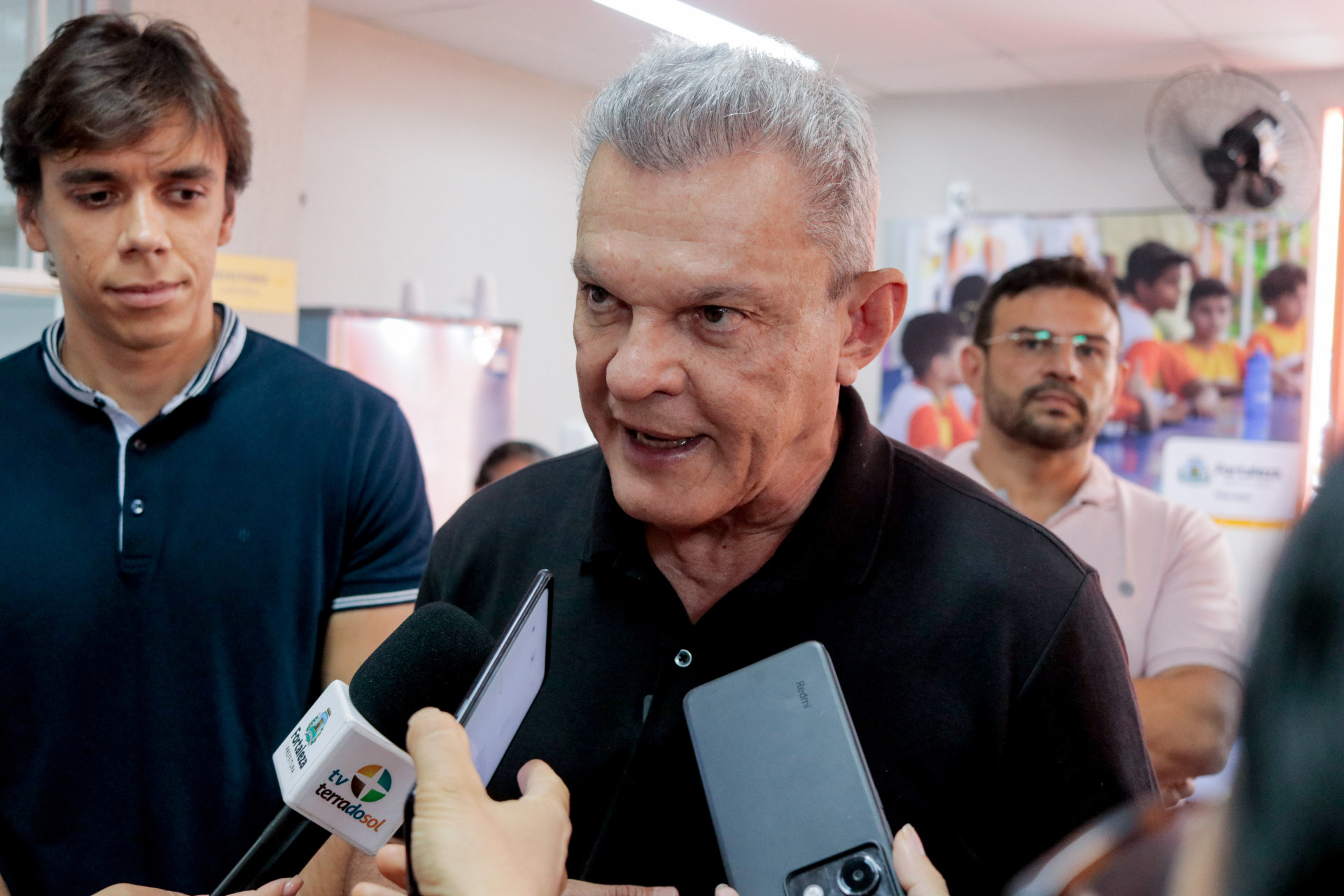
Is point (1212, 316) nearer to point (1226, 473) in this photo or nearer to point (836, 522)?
point (1226, 473)

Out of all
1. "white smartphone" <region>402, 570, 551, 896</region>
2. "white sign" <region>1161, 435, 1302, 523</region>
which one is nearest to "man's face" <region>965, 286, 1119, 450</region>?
"white smartphone" <region>402, 570, 551, 896</region>

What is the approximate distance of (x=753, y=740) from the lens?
3.14 feet

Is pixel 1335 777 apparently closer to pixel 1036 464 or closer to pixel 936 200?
pixel 1036 464

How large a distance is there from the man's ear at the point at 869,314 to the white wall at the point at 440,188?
4391 mm

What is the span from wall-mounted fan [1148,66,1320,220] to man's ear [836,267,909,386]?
424cm

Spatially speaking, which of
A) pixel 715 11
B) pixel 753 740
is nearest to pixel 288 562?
pixel 753 740

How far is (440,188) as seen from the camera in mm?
5758

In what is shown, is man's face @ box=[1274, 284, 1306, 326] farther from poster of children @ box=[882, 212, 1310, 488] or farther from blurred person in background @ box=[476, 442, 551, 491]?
blurred person in background @ box=[476, 442, 551, 491]

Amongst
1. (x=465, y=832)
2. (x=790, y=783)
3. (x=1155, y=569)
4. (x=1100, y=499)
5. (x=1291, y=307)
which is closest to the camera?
(x=465, y=832)

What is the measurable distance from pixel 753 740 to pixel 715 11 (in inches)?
169

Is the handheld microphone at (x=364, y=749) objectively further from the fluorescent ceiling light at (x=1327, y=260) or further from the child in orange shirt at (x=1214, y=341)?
the child in orange shirt at (x=1214, y=341)

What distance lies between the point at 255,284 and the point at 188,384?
1741 mm

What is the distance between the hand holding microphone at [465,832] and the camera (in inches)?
26.2

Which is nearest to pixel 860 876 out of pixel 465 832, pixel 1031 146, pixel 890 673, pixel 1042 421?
pixel 890 673
